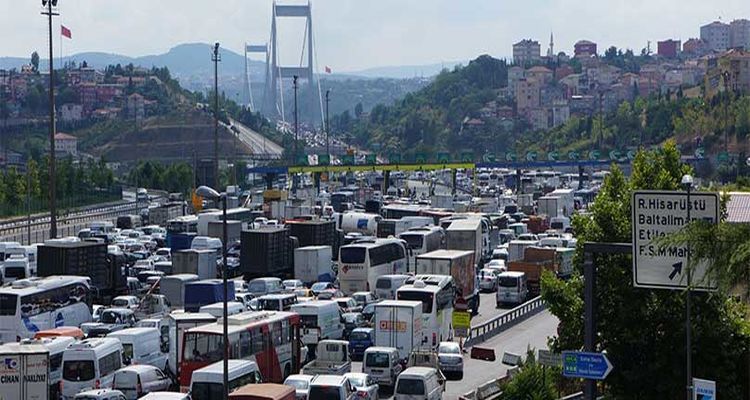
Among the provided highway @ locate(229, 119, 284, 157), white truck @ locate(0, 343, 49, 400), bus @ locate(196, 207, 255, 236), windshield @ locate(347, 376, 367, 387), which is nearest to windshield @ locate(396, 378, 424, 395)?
windshield @ locate(347, 376, 367, 387)

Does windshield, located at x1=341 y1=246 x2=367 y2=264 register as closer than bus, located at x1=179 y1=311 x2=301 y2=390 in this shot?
No

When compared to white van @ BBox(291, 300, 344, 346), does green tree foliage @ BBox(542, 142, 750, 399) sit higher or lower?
higher

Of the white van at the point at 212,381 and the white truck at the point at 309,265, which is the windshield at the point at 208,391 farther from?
the white truck at the point at 309,265

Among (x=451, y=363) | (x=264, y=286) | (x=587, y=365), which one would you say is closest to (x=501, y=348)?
(x=451, y=363)

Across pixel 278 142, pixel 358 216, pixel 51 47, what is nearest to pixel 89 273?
pixel 51 47

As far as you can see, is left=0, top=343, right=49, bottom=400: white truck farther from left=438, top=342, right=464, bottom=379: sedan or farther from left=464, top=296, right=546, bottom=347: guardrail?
left=464, top=296, right=546, bottom=347: guardrail

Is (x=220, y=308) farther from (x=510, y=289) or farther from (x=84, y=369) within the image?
(x=510, y=289)

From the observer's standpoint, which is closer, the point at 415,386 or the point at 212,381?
the point at 212,381
